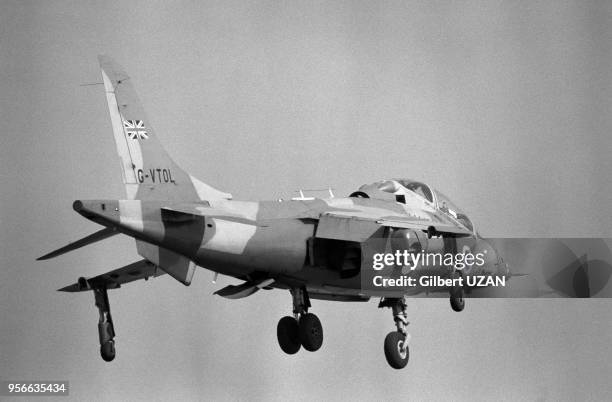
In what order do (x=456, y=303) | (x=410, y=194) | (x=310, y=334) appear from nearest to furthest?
(x=310, y=334)
(x=456, y=303)
(x=410, y=194)

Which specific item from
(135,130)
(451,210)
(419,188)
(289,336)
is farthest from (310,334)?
(135,130)

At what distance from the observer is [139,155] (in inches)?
1686

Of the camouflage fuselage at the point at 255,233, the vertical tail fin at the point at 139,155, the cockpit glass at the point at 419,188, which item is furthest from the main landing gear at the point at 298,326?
the cockpit glass at the point at 419,188

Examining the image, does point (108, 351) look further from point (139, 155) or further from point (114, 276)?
point (139, 155)

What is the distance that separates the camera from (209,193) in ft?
140

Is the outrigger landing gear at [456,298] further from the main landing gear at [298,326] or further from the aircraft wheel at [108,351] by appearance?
the aircraft wheel at [108,351]

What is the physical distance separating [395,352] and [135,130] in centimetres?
1037

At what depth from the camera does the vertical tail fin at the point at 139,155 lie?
42438 mm

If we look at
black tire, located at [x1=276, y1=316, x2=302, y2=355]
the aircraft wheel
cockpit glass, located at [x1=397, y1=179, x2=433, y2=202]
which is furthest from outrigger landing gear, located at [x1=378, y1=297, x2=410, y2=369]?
the aircraft wheel

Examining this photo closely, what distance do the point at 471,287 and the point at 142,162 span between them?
1189 centimetres

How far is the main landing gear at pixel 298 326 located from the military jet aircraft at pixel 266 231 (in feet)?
0.10

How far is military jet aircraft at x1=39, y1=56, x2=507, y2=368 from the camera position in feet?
133

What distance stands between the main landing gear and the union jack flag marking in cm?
662

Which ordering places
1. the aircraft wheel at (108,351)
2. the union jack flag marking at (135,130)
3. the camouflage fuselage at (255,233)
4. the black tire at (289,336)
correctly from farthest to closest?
1. the aircraft wheel at (108,351)
2. the black tire at (289,336)
3. the union jack flag marking at (135,130)
4. the camouflage fuselage at (255,233)
